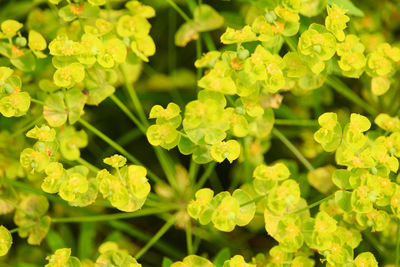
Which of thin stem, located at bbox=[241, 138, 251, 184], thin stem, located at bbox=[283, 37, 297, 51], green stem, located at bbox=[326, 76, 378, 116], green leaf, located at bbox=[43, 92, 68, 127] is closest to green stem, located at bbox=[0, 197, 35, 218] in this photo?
green leaf, located at bbox=[43, 92, 68, 127]

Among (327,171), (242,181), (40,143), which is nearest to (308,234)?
(327,171)

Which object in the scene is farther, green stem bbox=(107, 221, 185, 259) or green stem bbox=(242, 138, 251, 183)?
green stem bbox=(107, 221, 185, 259)

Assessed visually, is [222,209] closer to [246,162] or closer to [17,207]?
[246,162]

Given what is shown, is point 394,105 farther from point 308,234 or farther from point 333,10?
point 308,234

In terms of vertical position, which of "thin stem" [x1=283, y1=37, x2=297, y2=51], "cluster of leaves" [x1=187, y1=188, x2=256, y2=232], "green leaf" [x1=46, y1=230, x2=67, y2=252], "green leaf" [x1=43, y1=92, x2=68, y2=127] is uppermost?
"thin stem" [x1=283, y1=37, x2=297, y2=51]

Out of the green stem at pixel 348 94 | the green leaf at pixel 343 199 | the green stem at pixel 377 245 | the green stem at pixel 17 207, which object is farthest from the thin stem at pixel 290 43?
the green stem at pixel 17 207

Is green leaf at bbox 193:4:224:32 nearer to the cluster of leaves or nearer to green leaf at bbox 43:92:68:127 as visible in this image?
green leaf at bbox 43:92:68:127

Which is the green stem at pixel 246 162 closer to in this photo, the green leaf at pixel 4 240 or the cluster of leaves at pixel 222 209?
the cluster of leaves at pixel 222 209

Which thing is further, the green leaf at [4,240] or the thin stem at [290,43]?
the thin stem at [290,43]

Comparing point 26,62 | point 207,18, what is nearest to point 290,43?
point 207,18
